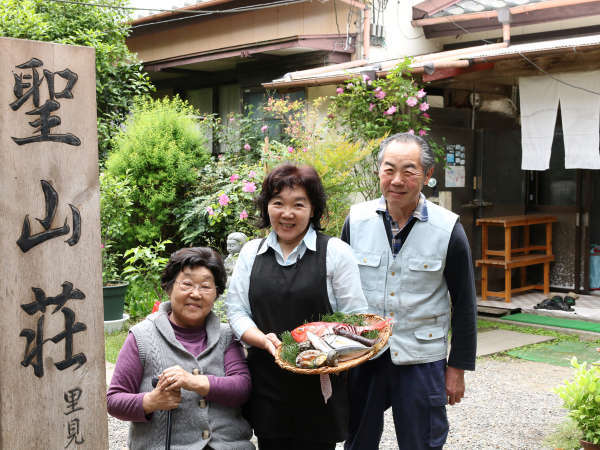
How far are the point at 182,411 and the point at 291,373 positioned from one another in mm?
475

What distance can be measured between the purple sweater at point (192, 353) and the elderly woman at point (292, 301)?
3.7 inches

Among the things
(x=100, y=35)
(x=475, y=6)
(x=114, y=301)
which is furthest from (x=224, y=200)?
(x=475, y=6)

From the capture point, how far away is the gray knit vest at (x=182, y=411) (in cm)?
265

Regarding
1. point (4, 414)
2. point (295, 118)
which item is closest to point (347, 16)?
point (295, 118)

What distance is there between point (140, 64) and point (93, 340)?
9330mm

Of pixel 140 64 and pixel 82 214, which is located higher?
pixel 140 64

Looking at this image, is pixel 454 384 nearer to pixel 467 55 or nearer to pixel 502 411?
pixel 502 411

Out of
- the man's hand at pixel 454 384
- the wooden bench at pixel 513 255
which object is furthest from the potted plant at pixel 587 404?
the wooden bench at pixel 513 255

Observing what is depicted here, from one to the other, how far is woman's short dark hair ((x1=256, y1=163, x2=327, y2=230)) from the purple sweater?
64 cm

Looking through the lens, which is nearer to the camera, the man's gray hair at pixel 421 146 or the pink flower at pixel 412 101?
the man's gray hair at pixel 421 146

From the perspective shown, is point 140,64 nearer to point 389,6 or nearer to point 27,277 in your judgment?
point 389,6

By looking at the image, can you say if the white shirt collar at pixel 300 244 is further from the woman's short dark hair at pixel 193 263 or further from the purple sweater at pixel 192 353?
the purple sweater at pixel 192 353

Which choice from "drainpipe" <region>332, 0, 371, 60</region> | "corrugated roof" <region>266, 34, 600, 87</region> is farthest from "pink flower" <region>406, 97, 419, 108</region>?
"drainpipe" <region>332, 0, 371, 60</region>

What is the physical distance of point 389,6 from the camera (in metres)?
9.88
